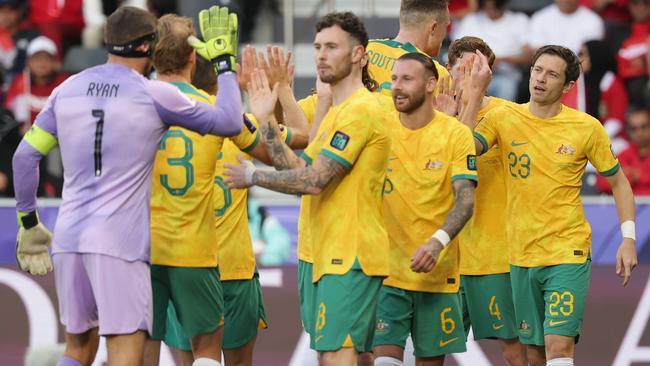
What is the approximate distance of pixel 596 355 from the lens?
39.7 ft

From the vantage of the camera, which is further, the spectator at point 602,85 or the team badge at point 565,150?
the spectator at point 602,85

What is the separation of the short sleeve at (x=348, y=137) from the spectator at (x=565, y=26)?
24.3 ft

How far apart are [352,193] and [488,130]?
218cm

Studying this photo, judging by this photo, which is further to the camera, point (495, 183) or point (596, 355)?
point (596, 355)

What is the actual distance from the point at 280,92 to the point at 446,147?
1.17 metres

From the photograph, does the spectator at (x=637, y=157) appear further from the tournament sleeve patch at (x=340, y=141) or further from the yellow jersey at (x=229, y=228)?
the tournament sleeve patch at (x=340, y=141)

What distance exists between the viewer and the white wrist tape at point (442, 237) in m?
8.63

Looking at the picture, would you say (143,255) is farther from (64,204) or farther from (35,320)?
(35,320)

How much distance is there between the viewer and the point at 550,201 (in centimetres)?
982

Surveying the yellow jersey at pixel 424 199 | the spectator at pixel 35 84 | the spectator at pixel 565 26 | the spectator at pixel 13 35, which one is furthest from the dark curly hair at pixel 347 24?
the spectator at pixel 13 35

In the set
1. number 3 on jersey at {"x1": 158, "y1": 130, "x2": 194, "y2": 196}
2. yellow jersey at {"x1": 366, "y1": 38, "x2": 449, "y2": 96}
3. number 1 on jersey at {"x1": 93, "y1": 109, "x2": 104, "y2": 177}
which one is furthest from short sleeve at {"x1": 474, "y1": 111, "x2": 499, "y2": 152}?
number 1 on jersey at {"x1": 93, "y1": 109, "x2": 104, "y2": 177}

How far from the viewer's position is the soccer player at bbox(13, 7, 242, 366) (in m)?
7.82

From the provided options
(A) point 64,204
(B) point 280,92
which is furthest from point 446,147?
(A) point 64,204

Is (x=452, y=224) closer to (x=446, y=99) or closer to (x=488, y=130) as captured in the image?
(x=446, y=99)
